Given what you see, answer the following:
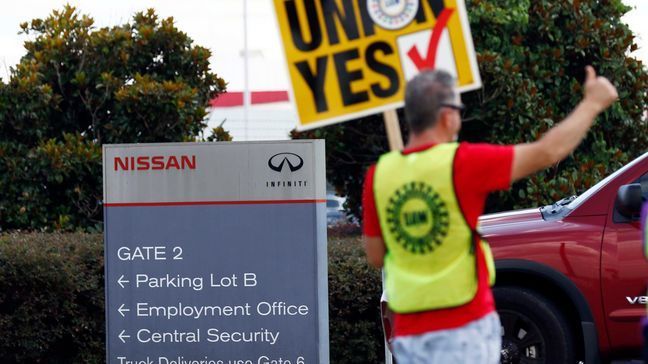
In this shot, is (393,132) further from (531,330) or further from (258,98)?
(258,98)

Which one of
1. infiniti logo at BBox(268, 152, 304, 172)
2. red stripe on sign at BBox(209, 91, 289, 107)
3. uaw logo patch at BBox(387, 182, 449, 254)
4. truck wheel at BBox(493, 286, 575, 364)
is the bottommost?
truck wheel at BBox(493, 286, 575, 364)

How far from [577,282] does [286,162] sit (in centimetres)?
198

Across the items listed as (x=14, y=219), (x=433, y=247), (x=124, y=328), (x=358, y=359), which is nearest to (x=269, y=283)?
(x=124, y=328)

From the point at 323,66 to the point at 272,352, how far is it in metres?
2.66

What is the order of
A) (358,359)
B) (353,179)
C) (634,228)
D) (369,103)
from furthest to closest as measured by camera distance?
(353,179), (358,359), (634,228), (369,103)

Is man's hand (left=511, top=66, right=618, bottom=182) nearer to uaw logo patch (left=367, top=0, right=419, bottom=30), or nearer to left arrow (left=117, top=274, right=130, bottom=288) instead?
uaw logo patch (left=367, top=0, right=419, bottom=30)

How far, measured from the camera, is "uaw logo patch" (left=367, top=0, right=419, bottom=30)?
5383 millimetres

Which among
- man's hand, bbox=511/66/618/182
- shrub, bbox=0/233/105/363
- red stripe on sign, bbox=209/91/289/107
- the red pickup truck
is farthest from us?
red stripe on sign, bbox=209/91/289/107

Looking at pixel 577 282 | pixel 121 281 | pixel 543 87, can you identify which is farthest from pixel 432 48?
pixel 543 87

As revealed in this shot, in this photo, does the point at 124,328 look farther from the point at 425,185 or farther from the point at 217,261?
the point at 425,185

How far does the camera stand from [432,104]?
409 centimetres

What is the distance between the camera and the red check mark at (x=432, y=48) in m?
5.30

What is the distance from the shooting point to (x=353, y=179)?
13445 millimetres

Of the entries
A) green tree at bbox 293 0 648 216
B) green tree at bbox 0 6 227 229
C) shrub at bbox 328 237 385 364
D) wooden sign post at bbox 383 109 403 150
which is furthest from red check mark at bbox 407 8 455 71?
green tree at bbox 293 0 648 216
